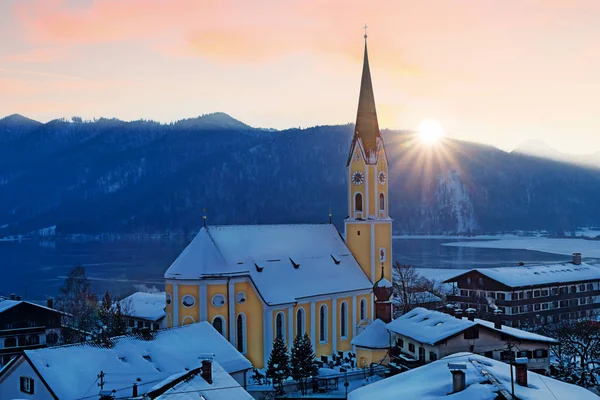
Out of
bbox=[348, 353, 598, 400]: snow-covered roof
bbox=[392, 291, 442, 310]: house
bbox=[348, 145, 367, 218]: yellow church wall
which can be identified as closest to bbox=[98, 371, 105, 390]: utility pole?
bbox=[348, 353, 598, 400]: snow-covered roof

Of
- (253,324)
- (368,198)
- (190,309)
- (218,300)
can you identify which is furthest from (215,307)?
(368,198)

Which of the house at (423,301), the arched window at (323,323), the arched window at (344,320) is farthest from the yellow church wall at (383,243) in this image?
the house at (423,301)

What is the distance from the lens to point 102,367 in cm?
2761

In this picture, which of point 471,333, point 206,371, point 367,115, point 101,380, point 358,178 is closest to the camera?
point 206,371

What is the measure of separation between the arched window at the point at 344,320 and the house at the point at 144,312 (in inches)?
567

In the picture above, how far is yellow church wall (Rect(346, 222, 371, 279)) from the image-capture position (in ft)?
174

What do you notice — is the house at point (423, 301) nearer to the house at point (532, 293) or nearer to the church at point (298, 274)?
the house at point (532, 293)

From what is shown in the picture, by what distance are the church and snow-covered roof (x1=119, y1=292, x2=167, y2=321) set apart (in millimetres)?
11865

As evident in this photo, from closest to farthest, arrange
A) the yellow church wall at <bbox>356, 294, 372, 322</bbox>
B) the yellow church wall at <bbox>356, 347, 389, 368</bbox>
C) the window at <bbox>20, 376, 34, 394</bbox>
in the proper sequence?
the window at <bbox>20, 376, 34, 394</bbox>, the yellow church wall at <bbox>356, 347, 389, 368</bbox>, the yellow church wall at <bbox>356, 294, 372, 322</bbox>

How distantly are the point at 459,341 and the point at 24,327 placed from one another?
3278 cm

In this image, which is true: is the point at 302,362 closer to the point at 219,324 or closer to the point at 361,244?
the point at 219,324

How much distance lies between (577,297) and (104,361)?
5009 cm

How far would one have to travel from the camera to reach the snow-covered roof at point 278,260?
42719 mm

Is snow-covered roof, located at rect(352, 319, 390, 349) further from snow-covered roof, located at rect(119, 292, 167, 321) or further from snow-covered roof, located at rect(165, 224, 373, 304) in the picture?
snow-covered roof, located at rect(119, 292, 167, 321)
